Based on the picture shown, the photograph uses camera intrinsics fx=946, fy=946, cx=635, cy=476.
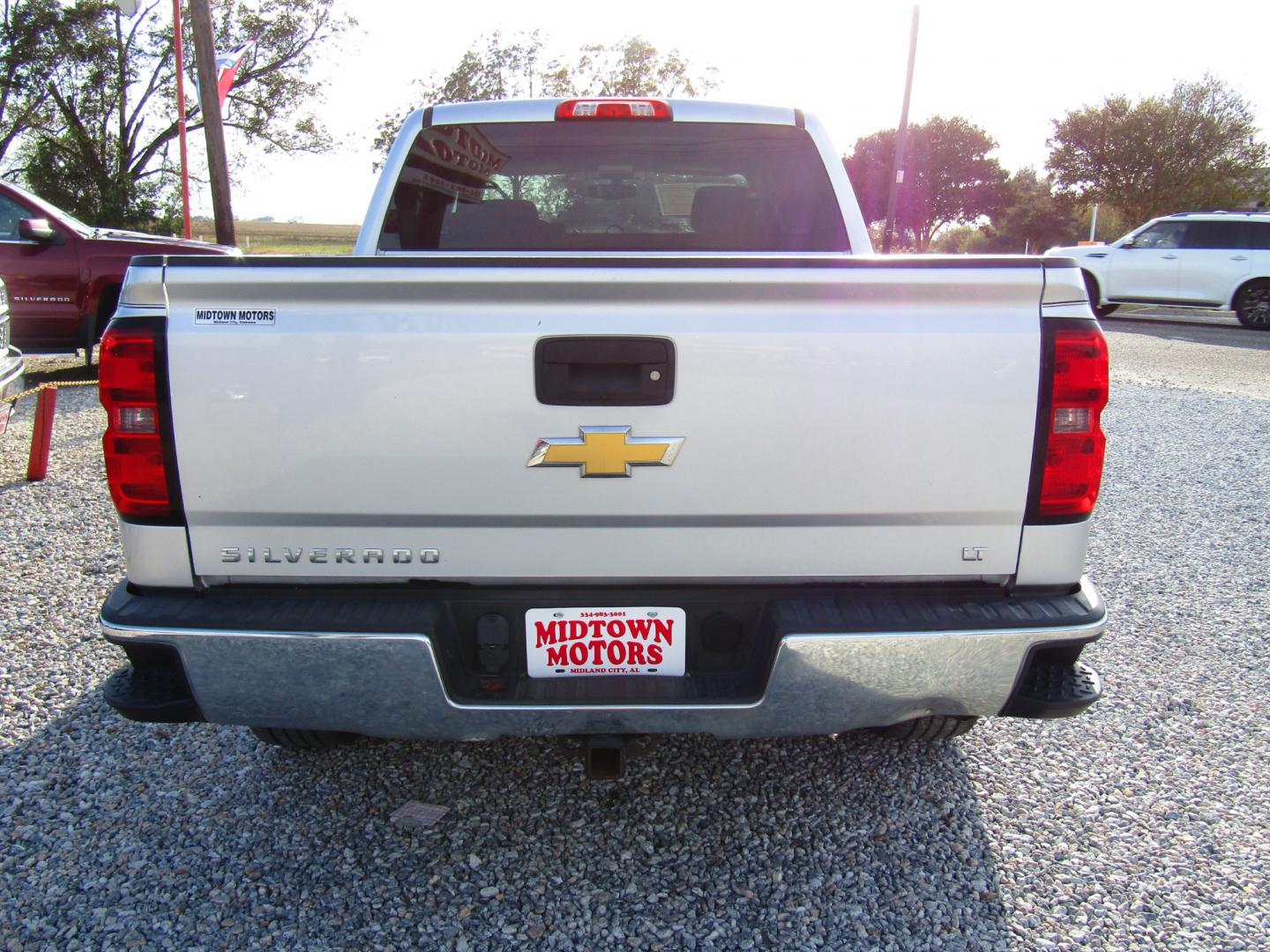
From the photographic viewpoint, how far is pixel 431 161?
3.81 meters

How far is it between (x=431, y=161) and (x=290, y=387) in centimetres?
214

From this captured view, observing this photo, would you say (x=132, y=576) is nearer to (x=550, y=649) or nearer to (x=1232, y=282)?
(x=550, y=649)

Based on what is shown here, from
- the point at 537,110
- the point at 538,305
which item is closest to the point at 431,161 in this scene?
the point at 537,110

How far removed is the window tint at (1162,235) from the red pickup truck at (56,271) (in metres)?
14.6

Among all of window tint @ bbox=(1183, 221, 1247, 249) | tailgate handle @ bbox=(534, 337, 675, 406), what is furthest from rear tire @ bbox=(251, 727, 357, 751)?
window tint @ bbox=(1183, 221, 1247, 249)

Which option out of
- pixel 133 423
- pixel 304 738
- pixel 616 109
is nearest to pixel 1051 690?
pixel 304 738

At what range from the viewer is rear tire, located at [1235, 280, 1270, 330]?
15.2m

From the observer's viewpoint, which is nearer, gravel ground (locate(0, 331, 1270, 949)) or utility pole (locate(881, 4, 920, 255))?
gravel ground (locate(0, 331, 1270, 949))

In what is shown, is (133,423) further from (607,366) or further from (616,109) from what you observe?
(616,109)

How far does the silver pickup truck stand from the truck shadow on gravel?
0.44m

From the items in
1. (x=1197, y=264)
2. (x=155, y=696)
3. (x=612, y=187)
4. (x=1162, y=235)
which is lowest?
(x=155, y=696)

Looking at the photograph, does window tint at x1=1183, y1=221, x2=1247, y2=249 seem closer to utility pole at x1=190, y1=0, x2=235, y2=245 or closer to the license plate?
utility pole at x1=190, y1=0, x2=235, y2=245

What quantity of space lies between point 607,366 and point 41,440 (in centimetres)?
531

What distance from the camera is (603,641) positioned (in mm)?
2119
